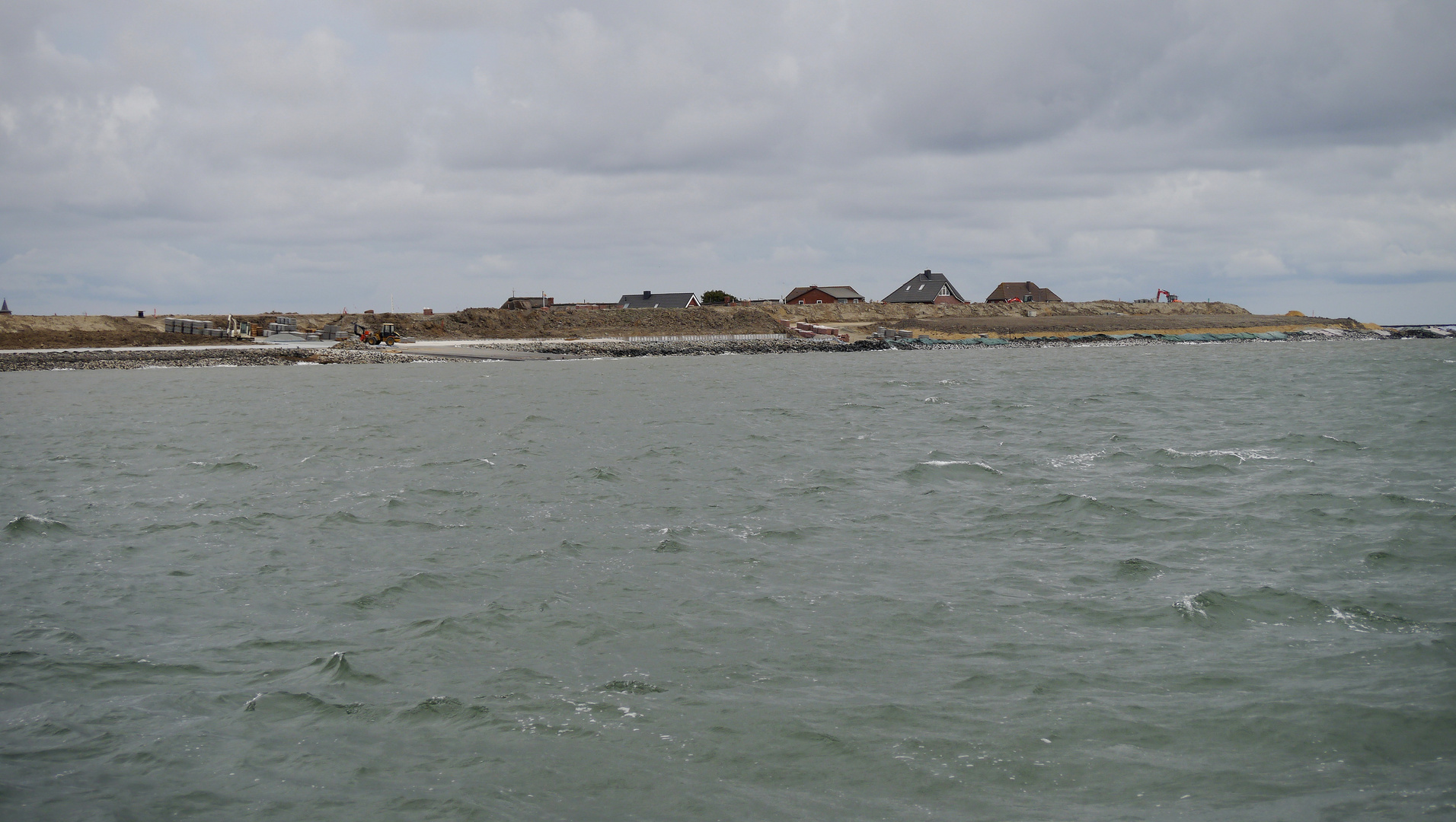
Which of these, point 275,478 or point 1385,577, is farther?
point 275,478

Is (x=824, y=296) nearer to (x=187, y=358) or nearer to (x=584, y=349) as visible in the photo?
(x=584, y=349)

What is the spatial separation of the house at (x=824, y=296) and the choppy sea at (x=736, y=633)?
107 metres

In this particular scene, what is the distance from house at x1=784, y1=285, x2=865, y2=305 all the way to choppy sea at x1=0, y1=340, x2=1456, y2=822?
350ft

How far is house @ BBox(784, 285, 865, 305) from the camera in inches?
5133

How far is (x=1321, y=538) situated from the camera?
47.0 ft

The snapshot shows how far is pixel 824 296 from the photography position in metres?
131

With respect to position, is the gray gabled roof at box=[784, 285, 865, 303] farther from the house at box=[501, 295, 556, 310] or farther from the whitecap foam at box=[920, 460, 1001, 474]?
the whitecap foam at box=[920, 460, 1001, 474]

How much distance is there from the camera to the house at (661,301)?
120m

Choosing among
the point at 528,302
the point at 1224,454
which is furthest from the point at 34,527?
the point at 528,302

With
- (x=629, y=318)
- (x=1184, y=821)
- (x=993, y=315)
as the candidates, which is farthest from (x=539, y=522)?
(x=993, y=315)

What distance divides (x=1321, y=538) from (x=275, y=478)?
2141 centimetres

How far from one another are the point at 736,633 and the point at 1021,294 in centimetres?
13397

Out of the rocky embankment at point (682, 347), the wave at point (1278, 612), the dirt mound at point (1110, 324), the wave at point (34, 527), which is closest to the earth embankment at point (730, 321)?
the dirt mound at point (1110, 324)

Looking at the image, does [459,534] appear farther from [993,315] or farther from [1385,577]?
[993,315]
